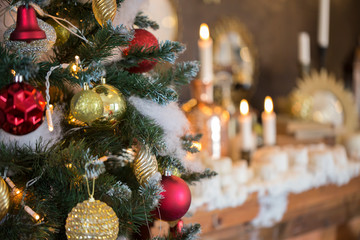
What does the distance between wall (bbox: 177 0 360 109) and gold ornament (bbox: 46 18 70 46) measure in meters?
0.89

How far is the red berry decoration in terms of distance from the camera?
0.93 ft

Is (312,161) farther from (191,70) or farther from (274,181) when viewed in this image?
(191,70)

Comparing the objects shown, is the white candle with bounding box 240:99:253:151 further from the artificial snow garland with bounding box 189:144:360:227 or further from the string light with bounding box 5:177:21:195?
the string light with bounding box 5:177:21:195

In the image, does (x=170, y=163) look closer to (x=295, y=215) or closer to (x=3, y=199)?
(x=3, y=199)

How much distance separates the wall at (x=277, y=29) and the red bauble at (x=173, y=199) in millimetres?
938

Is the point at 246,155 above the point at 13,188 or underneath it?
above

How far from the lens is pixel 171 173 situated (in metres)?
0.43

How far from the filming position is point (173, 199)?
0.40m

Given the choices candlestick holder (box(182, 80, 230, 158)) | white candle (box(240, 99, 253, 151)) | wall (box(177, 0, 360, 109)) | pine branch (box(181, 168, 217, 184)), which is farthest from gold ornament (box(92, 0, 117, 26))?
wall (box(177, 0, 360, 109))

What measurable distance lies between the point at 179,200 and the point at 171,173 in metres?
0.04

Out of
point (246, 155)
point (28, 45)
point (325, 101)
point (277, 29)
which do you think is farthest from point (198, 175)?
point (277, 29)

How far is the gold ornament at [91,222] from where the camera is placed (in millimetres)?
321

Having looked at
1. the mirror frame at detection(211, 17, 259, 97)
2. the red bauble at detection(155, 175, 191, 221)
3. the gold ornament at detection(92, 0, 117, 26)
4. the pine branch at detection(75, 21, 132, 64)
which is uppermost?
the mirror frame at detection(211, 17, 259, 97)

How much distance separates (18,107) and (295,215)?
0.88 meters
